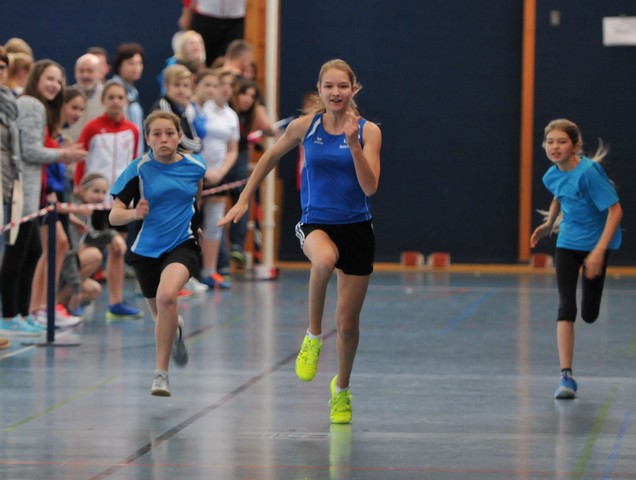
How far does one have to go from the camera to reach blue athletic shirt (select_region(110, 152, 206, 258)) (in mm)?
7254

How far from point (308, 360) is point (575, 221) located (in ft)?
6.31

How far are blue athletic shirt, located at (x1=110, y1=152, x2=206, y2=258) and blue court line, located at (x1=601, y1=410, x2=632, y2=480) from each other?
255 centimetres

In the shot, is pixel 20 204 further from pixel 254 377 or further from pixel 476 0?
pixel 476 0

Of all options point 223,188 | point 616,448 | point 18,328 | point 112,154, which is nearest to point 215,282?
point 223,188

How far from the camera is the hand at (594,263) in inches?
286

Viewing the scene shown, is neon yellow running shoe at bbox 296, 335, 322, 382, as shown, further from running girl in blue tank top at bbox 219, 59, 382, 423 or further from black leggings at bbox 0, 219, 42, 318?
black leggings at bbox 0, 219, 42, 318

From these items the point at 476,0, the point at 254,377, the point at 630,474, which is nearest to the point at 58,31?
the point at 476,0

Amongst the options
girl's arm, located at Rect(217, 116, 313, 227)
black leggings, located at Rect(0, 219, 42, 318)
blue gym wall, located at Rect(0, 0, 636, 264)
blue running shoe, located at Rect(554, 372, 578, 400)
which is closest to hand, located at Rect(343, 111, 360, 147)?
girl's arm, located at Rect(217, 116, 313, 227)

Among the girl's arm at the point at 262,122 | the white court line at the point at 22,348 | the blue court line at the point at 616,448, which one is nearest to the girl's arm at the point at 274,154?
the blue court line at the point at 616,448

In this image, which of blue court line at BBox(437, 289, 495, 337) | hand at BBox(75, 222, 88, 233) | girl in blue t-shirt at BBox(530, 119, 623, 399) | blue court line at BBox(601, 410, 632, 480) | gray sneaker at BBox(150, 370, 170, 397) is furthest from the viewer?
hand at BBox(75, 222, 88, 233)

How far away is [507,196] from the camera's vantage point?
15.9 m

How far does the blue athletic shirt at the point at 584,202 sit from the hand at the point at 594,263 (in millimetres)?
154

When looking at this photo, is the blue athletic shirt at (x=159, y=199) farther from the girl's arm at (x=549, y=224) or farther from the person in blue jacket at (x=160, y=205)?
the girl's arm at (x=549, y=224)

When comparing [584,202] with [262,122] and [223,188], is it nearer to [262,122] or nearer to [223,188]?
[223,188]
